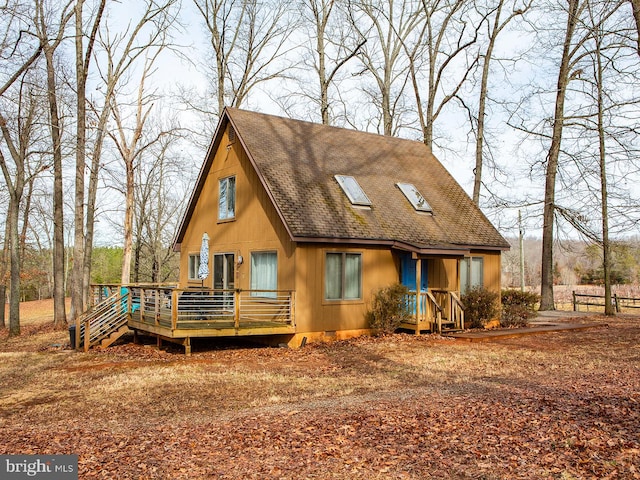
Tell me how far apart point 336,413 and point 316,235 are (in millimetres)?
7633

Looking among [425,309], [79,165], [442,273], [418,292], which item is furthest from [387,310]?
[79,165]

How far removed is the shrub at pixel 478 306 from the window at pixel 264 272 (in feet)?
20.1

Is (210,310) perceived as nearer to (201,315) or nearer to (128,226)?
(201,315)

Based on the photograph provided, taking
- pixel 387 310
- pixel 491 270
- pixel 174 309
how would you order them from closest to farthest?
pixel 174 309
pixel 387 310
pixel 491 270

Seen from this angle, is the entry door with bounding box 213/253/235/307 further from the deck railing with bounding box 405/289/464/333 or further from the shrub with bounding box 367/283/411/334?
the deck railing with bounding box 405/289/464/333

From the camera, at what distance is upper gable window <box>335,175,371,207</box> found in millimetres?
17047

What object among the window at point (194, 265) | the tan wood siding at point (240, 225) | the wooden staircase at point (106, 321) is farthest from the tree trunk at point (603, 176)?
the wooden staircase at point (106, 321)

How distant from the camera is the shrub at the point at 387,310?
16.0m

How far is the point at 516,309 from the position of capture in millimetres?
19078

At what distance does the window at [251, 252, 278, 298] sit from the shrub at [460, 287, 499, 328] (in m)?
6.14

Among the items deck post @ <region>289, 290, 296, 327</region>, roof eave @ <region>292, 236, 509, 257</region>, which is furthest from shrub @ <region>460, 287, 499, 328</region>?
deck post @ <region>289, 290, 296, 327</region>

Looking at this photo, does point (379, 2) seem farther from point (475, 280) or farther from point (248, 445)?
point (248, 445)

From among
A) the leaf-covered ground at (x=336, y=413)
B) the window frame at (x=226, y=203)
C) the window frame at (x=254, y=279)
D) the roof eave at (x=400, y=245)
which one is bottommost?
the leaf-covered ground at (x=336, y=413)

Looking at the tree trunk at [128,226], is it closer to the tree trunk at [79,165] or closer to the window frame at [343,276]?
the tree trunk at [79,165]
